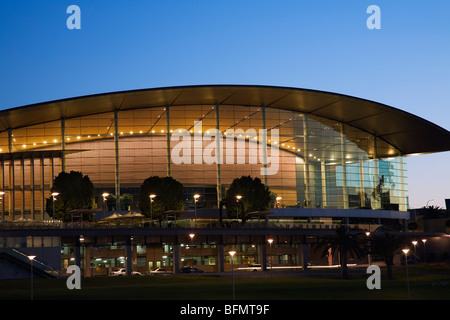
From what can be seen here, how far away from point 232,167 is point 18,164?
2926 cm

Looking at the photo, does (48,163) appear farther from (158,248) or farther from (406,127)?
(406,127)

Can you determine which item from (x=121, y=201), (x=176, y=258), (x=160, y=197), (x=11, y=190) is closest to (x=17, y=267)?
(x=176, y=258)

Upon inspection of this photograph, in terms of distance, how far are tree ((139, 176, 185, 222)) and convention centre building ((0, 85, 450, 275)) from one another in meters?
4.29

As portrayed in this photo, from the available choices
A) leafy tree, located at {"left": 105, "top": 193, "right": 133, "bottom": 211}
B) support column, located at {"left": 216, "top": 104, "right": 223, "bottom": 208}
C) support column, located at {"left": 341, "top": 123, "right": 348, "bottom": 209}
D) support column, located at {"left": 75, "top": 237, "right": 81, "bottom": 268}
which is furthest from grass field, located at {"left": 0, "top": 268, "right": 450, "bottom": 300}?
support column, located at {"left": 341, "top": 123, "right": 348, "bottom": 209}

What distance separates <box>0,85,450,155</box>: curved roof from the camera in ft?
313

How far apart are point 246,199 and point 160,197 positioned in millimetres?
11104

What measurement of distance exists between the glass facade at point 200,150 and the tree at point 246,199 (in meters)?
10.9

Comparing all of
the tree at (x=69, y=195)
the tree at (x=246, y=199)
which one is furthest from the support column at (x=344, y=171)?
the tree at (x=69, y=195)

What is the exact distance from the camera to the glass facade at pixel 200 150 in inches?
3989

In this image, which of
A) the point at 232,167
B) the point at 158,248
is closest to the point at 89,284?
the point at 158,248

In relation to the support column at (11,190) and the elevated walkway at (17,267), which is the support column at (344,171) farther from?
the elevated walkway at (17,267)

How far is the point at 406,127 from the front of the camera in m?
108

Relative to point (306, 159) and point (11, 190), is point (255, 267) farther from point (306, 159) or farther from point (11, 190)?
point (11, 190)

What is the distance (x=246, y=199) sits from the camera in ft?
304
